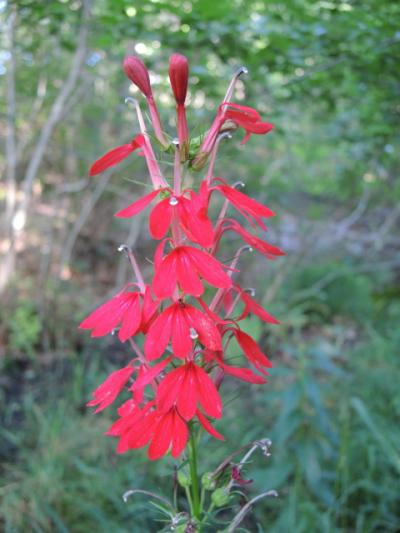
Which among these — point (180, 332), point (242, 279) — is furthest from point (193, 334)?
point (242, 279)

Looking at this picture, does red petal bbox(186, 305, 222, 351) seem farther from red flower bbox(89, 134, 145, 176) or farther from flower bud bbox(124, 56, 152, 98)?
flower bud bbox(124, 56, 152, 98)

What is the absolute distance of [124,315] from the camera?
37.4 inches

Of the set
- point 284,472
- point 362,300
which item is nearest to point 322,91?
point 284,472

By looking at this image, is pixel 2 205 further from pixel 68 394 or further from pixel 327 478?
pixel 327 478

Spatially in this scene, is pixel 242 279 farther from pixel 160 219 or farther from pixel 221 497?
pixel 160 219

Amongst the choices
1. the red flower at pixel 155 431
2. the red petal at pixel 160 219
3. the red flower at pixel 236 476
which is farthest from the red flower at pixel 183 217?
the red flower at pixel 236 476

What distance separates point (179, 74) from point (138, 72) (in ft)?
0.34

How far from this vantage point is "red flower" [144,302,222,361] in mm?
835

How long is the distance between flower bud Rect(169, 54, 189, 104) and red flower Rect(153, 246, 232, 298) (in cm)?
31

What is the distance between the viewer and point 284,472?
2166 millimetres

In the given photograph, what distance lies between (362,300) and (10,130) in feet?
11.9

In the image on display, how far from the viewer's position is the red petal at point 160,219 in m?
0.82

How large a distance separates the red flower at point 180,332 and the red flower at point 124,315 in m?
0.07

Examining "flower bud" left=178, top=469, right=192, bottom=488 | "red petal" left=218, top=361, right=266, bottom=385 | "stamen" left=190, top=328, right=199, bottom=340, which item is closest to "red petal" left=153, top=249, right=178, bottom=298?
"stamen" left=190, top=328, right=199, bottom=340
